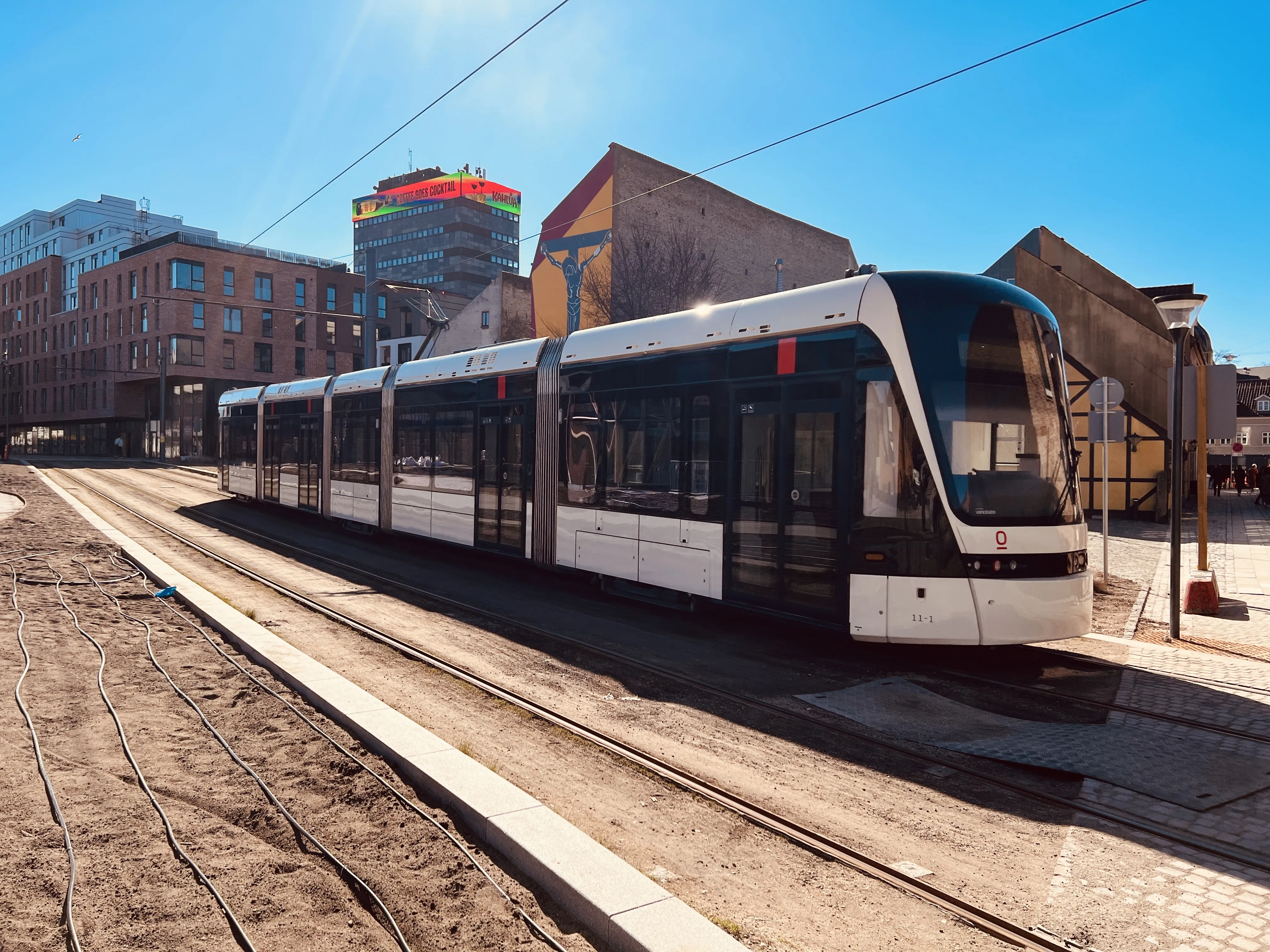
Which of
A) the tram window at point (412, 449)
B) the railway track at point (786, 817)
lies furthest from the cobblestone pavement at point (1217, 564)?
the tram window at point (412, 449)

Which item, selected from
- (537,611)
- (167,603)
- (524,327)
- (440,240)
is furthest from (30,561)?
(440,240)

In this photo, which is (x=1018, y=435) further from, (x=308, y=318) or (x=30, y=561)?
(x=308, y=318)

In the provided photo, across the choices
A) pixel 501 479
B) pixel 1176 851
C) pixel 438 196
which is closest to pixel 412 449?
pixel 501 479

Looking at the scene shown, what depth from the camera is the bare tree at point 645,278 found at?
40625mm

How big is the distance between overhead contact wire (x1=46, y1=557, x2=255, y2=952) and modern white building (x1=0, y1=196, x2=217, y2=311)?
281 ft

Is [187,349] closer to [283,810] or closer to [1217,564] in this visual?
[1217,564]

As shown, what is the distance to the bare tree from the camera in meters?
40.6

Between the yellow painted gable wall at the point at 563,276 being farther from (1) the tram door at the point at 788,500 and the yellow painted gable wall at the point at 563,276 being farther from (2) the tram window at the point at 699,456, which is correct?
(1) the tram door at the point at 788,500

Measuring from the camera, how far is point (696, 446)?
31.3 feet

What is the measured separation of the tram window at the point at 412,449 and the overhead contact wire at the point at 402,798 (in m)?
6.52

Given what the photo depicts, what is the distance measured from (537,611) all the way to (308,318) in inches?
2494

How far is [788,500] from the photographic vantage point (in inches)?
335

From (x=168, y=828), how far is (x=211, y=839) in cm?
26

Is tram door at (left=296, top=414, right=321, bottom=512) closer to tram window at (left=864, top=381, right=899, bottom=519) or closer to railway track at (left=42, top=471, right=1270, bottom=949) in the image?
railway track at (left=42, top=471, right=1270, bottom=949)
